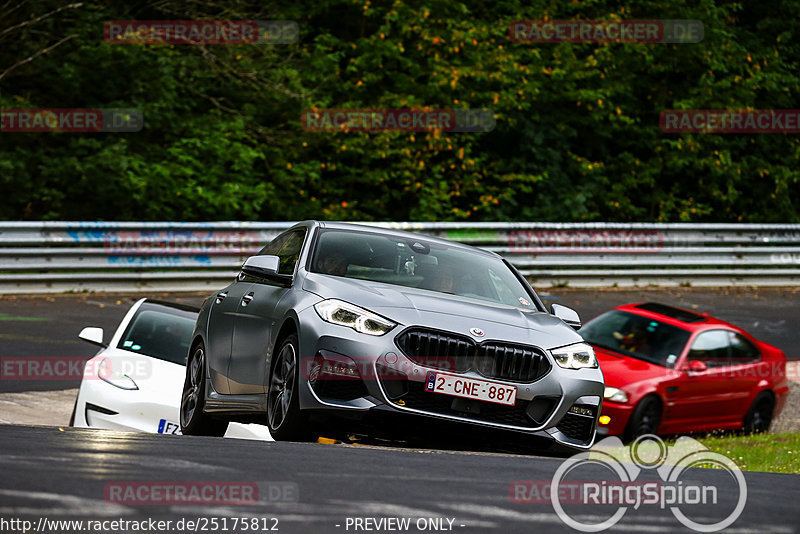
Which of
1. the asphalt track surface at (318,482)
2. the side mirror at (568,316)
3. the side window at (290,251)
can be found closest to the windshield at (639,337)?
the side mirror at (568,316)

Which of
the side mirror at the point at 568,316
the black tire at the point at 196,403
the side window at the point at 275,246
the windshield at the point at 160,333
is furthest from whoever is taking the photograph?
the windshield at the point at 160,333

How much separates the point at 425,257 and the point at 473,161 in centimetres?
1888

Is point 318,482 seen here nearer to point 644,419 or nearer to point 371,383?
point 371,383

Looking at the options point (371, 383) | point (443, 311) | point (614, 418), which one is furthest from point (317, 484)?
point (614, 418)

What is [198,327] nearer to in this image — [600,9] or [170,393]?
[170,393]

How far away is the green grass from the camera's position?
1091 cm

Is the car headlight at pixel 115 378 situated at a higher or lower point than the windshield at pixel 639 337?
higher

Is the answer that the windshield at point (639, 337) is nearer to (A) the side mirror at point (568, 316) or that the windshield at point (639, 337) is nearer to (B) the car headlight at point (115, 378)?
(A) the side mirror at point (568, 316)

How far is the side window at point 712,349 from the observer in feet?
48.8

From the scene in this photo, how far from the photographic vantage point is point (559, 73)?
92.0 feet

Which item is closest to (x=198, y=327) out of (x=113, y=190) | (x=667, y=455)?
(x=667, y=455)

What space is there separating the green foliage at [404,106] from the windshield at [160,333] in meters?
11.5

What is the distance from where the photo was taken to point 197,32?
2459 centimetres

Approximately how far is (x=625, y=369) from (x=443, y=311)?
22.1 feet
